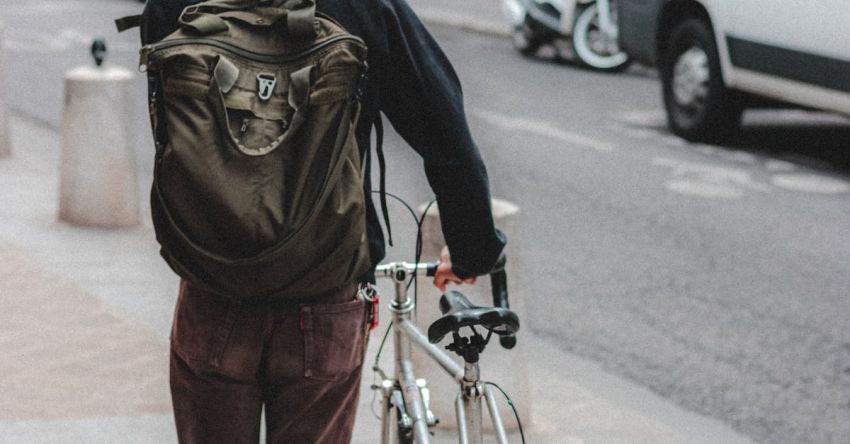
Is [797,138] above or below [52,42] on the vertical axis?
above

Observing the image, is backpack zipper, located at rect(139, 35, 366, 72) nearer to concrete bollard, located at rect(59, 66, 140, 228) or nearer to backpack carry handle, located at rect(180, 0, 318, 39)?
backpack carry handle, located at rect(180, 0, 318, 39)

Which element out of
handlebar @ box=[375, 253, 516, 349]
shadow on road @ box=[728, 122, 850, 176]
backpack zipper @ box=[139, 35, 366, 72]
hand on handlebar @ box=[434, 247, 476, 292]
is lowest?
shadow on road @ box=[728, 122, 850, 176]

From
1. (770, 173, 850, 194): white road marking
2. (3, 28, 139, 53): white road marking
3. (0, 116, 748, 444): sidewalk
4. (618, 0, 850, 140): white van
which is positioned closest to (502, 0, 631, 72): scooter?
(618, 0, 850, 140): white van

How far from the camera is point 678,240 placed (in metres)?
7.53

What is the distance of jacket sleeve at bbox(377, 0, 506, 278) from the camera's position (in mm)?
2498

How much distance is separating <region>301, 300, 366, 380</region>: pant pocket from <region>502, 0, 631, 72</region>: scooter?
1221 centimetres

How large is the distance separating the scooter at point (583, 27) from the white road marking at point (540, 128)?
131 inches

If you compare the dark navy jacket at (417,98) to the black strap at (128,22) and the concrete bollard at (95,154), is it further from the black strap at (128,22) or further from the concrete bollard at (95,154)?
the concrete bollard at (95,154)

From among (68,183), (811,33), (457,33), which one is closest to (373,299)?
(68,183)

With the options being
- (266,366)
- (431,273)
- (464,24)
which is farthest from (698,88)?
(464,24)

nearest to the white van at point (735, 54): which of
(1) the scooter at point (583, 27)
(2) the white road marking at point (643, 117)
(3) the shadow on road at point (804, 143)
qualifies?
(3) the shadow on road at point (804, 143)

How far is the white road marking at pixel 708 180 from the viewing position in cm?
882

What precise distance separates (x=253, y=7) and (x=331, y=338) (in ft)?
2.05

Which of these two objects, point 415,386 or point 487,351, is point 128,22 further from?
point 487,351
